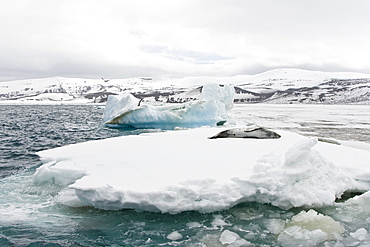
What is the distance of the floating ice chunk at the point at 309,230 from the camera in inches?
152

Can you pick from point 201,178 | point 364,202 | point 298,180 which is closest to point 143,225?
point 201,178

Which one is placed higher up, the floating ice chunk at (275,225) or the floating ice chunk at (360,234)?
the floating ice chunk at (275,225)

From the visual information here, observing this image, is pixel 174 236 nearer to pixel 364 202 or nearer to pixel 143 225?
pixel 143 225

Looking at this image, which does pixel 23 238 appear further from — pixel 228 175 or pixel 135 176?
pixel 228 175

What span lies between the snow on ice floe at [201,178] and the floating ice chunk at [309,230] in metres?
0.37

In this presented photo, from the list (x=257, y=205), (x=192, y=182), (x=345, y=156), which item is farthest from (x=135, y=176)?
(x=345, y=156)

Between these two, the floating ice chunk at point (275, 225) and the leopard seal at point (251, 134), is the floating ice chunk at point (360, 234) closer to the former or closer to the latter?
the floating ice chunk at point (275, 225)

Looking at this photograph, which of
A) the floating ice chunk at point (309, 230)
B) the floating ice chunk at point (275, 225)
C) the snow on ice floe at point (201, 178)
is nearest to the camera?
the floating ice chunk at point (309, 230)

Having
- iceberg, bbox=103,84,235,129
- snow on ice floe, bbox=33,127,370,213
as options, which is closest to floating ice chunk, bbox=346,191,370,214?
snow on ice floe, bbox=33,127,370,213

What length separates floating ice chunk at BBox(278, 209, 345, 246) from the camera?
385 centimetres

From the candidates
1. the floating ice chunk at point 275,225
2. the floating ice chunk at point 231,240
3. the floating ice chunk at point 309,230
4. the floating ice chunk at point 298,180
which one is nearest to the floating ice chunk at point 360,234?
the floating ice chunk at point 309,230

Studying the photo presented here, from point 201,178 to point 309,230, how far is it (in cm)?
167

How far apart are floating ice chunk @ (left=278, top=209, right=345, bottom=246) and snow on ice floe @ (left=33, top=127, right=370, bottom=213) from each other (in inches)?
14.5

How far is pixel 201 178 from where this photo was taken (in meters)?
4.59
